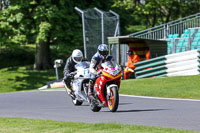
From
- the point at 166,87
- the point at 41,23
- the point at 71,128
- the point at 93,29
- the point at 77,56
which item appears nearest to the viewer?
the point at 71,128

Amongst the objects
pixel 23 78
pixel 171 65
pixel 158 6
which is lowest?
pixel 23 78

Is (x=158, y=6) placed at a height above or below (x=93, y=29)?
above

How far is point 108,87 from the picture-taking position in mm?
10555

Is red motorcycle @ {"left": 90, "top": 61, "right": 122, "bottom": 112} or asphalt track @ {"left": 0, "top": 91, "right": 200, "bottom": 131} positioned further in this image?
red motorcycle @ {"left": 90, "top": 61, "right": 122, "bottom": 112}

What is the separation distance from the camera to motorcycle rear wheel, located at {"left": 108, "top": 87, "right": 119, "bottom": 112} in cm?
1037

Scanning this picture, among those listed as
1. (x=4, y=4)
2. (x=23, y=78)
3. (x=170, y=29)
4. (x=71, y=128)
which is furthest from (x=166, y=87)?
(x=4, y=4)

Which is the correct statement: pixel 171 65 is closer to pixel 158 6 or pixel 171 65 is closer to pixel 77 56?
pixel 77 56

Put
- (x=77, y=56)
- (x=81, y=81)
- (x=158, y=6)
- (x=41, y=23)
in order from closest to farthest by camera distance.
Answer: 1. (x=81, y=81)
2. (x=77, y=56)
3. (x=41, y=23)
4. (x=158, y=6)

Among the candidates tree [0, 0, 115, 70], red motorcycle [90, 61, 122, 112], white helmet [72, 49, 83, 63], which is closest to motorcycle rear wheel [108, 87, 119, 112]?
red motorcycle [90, 61, 122, 112]

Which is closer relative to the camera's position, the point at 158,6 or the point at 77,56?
the point at 77,56

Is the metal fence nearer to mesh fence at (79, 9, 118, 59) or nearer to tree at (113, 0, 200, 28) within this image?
mesh fence at (79, 9, 118, 59)

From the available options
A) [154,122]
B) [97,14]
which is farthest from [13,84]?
[154,122]

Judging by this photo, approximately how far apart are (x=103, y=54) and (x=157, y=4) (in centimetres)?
2974

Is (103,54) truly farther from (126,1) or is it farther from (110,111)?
(126,1)
